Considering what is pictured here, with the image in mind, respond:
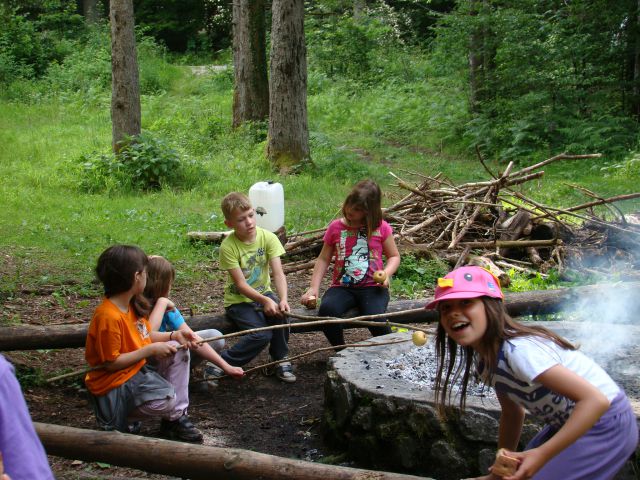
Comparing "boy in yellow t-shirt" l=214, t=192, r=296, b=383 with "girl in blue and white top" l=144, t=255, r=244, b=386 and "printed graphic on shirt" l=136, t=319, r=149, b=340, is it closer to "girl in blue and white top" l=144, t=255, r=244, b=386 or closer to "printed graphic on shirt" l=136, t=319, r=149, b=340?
"girl in blue and white top" l=144, t=255, r=244, b=386

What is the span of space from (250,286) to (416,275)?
2810 mm

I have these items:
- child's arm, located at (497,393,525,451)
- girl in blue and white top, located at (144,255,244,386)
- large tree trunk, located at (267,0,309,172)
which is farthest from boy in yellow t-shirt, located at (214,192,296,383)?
large tree trunk, located at (267,0,309,172)

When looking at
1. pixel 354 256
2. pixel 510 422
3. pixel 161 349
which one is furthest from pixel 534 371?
pixel 354 256

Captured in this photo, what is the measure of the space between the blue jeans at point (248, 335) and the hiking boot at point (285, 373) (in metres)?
0.21

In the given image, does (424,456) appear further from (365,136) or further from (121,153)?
(365,136)

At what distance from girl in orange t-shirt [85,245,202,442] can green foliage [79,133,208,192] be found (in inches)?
295

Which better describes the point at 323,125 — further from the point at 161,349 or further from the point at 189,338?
the point at 161,349

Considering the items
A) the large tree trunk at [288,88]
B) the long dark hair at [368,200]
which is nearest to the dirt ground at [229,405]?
the long dark hair at [368,200]

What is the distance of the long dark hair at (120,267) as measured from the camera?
4.26 meters

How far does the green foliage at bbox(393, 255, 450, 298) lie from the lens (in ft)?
25.0

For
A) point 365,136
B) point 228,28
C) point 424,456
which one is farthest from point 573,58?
point 228,28

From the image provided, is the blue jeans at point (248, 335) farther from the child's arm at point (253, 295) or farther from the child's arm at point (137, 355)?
the child's arm at point (137, 355)

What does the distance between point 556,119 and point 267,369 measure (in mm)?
11092

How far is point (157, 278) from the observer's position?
479cm
